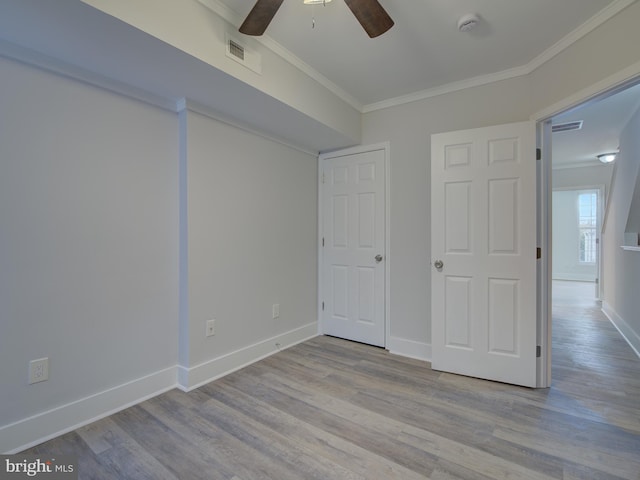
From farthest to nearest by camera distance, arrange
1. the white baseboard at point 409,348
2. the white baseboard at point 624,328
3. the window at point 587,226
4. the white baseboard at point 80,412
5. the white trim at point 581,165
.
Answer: the window at point 587,226, the white trim at point 581,165, the white baseboard at point 624,328, the white baseboard at point 409,348, the white baseboard at point 80,412

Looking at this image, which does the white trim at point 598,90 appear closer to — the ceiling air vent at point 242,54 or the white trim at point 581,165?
the ceiling air vent at point 242,54

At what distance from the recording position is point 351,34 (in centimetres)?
207

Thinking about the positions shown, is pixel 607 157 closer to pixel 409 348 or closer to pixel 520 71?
pixel 520 71

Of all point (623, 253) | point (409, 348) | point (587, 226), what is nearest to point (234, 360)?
point (409, 348)

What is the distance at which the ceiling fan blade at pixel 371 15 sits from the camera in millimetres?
1490

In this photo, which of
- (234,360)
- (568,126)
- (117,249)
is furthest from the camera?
(568,126)

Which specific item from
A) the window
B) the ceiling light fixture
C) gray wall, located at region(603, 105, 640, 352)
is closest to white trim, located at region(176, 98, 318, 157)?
gray wall, located at region(603, 105, 640, 352)

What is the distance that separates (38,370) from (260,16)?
2286 millimetres

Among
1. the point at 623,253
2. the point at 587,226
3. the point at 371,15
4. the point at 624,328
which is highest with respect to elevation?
the point at 371,15

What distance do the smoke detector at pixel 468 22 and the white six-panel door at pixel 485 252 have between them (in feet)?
2.47

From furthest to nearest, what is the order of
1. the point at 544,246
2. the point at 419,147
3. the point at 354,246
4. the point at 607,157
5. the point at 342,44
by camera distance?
the point at 607,157
the point at 354,246
the point at 419,147
the point at 544,246
the point at 342,44

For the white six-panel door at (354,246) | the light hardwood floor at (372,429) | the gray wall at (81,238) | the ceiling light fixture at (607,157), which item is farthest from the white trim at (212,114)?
the ceiling light fixture at (607,157)

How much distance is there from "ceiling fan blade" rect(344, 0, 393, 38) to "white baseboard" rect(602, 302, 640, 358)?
12.2 feet

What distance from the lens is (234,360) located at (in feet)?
8.50
